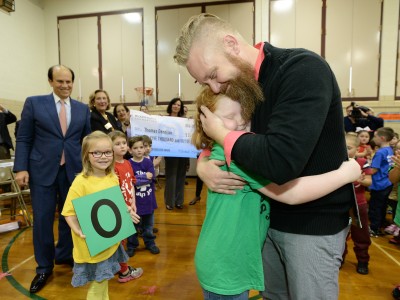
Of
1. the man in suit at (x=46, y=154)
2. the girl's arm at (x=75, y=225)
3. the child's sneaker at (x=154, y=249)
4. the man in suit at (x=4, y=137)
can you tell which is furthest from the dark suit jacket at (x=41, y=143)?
the man in suit at (x=4, y=137)

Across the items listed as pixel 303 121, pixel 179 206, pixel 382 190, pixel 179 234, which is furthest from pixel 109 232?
pixel 382 190

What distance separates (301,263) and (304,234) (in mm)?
95

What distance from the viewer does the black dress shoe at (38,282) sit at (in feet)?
7.98

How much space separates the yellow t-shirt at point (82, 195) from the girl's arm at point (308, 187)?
4.90 ft

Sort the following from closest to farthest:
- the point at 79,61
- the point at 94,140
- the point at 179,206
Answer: the point at 94,140 → the point at 179,206 → the point at 79,61

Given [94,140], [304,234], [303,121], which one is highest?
[303,121]

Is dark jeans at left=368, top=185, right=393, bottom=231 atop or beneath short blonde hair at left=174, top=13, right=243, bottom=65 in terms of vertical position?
beneath

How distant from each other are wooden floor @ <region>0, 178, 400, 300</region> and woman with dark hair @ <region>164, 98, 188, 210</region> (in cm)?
99

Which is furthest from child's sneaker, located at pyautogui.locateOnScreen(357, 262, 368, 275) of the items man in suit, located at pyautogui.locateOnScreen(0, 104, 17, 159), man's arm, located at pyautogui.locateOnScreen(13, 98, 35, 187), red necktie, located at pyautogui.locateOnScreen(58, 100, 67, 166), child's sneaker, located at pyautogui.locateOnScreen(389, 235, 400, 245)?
man in suit, located at pyautogui.locateOnScreen(0, 104, 17, 159)

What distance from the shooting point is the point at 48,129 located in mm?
2512

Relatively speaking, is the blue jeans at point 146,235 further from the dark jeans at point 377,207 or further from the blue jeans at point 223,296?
the dark jeans at point 377,207

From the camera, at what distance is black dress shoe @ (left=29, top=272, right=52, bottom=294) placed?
2432 mm

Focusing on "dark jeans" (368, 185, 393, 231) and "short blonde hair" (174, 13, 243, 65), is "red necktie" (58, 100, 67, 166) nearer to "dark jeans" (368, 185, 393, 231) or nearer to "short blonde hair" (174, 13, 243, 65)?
"short blonde hair" (174, 13, 243, 65)

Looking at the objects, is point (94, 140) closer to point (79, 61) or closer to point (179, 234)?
point (179, 234)
